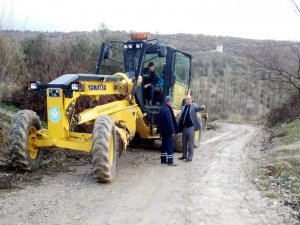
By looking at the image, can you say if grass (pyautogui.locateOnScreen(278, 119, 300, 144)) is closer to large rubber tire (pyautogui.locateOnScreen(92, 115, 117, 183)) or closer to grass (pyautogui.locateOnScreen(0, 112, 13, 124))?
large rubber tire (pyautogui.locateOnScreen(92, 115, 117, 183))

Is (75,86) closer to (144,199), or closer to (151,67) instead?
(144,199)

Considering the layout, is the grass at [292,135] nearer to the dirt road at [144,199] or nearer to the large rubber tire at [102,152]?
the dirt road at [144,199]

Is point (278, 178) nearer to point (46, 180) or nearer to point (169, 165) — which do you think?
point (169, 165)

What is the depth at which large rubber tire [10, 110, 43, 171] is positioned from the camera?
763cm

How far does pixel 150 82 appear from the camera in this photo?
455 inches

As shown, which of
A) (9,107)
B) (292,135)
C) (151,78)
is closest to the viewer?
(151,78)

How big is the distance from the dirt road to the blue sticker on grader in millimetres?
1104

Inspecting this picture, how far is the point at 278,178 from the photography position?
26.8 ft

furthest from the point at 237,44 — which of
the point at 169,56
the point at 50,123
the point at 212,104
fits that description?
the point at 50,123

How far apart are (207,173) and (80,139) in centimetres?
278

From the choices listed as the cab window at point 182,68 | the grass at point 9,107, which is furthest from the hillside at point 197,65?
the cab window at point 182,68

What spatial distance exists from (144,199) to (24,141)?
8.27 feet

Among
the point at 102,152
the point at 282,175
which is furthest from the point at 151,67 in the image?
the point at 282,175

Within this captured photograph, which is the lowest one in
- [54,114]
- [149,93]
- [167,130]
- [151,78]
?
[167,130]
